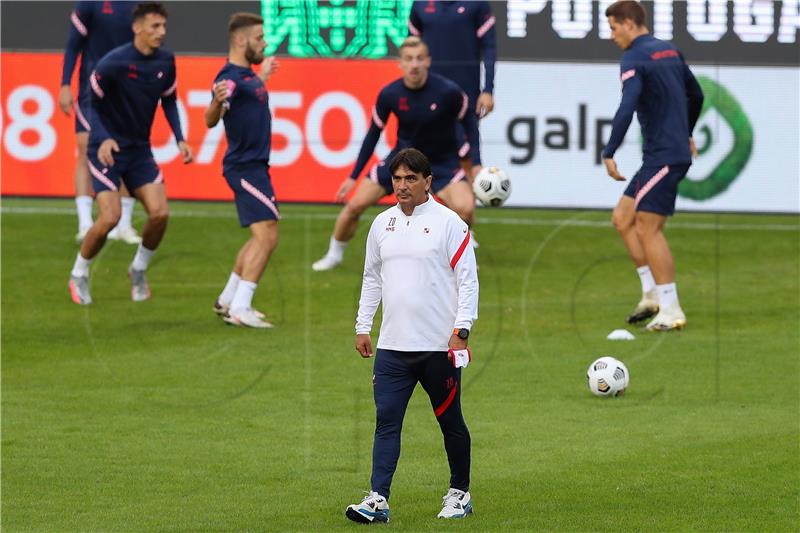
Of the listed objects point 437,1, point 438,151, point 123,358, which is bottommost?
point 123,358

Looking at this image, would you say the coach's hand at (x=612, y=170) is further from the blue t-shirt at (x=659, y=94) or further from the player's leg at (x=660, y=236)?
the player's leg at (x=660, y=236)

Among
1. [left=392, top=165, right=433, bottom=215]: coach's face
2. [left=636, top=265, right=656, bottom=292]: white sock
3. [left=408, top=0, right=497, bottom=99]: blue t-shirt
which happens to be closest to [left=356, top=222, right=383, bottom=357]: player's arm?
[left=392, top=165, right=433, bottom=215]: coach's face

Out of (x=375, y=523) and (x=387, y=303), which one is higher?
(x=387, y=303)

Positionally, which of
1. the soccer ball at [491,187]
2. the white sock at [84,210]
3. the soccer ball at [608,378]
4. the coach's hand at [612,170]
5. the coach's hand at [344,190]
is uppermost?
the coach's hand at [612,170]

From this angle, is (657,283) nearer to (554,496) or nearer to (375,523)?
(554,496)

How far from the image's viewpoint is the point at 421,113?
13.9 m

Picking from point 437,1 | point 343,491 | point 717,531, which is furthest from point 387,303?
point 437,1

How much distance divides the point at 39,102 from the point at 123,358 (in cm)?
758

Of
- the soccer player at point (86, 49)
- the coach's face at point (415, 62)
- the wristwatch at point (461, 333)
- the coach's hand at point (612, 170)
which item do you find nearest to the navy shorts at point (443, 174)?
the coach's face at point (415, 62)

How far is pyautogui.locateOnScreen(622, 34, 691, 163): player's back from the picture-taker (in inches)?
501

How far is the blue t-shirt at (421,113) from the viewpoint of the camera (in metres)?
13.9

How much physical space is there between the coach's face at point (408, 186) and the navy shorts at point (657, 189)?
568 centimetres

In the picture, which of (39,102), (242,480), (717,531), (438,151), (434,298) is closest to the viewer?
(717,531)

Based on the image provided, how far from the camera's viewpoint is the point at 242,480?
318 inches
